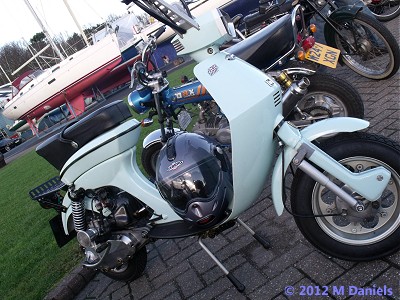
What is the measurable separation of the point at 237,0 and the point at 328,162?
A: 15.3 metres

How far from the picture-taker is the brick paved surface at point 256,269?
7.08ft

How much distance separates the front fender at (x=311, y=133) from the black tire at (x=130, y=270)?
4.54 ft

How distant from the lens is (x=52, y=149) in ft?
8.77

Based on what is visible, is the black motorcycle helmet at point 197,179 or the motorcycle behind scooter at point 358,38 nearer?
the black motorcycle helmet at point 197,179

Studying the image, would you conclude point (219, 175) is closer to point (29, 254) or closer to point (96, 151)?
point (96, 151)

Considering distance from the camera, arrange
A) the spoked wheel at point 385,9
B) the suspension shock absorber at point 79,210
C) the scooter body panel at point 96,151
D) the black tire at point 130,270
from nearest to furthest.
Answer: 1. the scooter body panel at point 96,151
2. the suspension shock absorber at point 79,210
3. the black tire at point 130,270
4. the spoked wheel at point 385,9

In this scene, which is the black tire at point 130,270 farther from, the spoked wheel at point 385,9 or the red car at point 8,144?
the red car at point 8,144

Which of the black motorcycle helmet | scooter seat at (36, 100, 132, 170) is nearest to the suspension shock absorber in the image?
scooter seat at (36, 100, 132, 170)

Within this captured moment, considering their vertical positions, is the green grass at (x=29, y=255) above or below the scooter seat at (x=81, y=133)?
below

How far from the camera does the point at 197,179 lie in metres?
2.28

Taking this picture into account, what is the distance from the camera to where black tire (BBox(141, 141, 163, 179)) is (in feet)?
14.7

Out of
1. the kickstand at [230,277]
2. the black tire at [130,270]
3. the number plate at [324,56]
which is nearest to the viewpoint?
the kickstand at [230,277]

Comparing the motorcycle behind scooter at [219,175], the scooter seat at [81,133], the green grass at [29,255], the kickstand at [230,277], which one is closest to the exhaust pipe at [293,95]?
the motorcycle behind scooter at [219,175]

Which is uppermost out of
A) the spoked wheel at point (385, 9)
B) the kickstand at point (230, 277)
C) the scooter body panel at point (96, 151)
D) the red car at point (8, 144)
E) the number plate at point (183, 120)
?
the scooter body panel at point (96, 151)
